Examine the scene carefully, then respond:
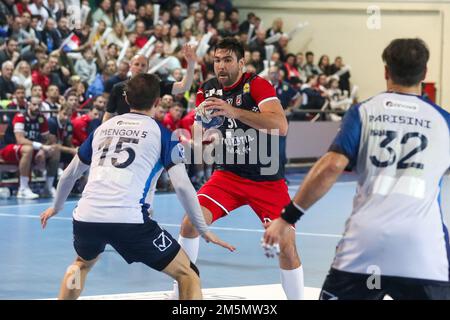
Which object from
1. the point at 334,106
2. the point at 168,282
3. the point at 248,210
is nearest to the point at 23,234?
the point at 168,282

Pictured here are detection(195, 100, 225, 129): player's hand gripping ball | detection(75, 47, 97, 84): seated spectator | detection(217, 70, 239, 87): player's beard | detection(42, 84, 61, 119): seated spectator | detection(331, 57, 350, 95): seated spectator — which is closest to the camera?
detection(195, 100, 225, 129): player's hand gripping ball

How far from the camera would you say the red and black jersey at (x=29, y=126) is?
1530 cm

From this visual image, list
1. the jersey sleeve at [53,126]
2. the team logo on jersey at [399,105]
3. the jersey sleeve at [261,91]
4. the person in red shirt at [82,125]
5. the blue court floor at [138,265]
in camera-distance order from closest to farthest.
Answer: the team logo on jersey at [399,105], the jersey sleeve at [261,91], the blue court floor at [138,265], the jersey sleeve at [53,126], the person in red shirt at [82,125]

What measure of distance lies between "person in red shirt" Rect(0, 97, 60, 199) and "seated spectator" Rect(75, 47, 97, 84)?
400cm

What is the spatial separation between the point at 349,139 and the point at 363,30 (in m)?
22.5

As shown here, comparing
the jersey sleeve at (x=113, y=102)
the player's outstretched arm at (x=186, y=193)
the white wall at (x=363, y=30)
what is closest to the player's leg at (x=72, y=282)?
the player's outstretched arm at (x=186, y=193)

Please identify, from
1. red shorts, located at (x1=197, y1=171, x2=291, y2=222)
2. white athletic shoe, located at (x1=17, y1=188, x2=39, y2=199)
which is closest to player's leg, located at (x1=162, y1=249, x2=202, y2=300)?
red shorts, located at (x1=197, y1=171, x2=291, y2=222)

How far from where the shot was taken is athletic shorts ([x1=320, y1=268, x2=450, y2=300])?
179 inches

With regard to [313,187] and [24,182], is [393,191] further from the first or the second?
[24,182]

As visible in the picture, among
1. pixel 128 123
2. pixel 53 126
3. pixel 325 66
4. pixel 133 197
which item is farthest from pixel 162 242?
pixel 325 66

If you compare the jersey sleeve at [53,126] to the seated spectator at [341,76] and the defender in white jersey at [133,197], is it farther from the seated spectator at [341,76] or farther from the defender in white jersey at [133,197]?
the seated spectator at [341,76]

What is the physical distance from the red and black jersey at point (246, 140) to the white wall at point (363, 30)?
18194 mm

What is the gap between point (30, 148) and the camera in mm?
15180

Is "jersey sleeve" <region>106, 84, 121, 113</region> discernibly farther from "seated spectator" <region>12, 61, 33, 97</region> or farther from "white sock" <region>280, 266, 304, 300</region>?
"seated spectator" <region>12, 61, 33, 97</region>
